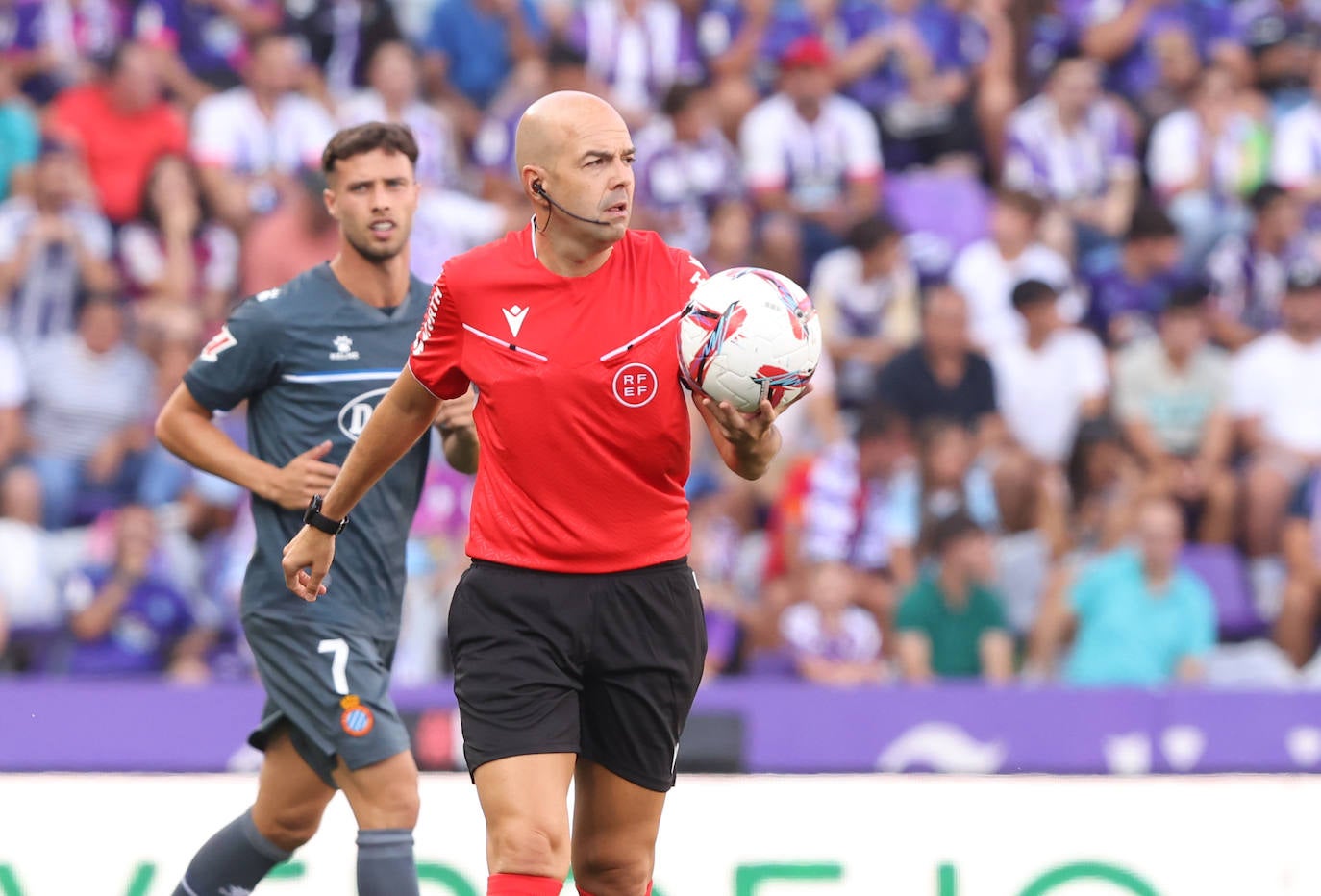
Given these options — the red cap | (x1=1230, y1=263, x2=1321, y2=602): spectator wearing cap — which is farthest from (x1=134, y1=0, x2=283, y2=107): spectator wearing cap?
(x1=1230, y1=263, x2=1321, y2=602): spectator wearing cap

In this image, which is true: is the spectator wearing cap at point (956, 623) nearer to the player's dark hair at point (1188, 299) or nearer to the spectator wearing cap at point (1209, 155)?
the player's dark hair at point (1188, 299)

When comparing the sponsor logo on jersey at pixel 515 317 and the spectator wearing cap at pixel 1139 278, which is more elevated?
the spectator wearing cap at pixel 1139 278

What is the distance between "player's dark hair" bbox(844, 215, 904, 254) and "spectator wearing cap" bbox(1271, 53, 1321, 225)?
299 centimetres

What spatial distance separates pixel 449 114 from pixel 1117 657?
5.81m

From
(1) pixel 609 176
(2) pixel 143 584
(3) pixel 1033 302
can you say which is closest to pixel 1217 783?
(1) pixel 609 176

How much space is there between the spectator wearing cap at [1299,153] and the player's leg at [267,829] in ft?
29.8

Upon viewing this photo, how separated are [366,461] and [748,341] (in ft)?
3.96

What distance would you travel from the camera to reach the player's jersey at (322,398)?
5.96m

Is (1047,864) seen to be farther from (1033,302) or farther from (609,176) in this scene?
(1033,302)

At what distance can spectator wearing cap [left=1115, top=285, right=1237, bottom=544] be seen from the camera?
441 inches

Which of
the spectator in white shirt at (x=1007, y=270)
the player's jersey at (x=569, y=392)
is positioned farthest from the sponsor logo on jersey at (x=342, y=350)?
the spectator in white shirt at (x=1007, y=270)

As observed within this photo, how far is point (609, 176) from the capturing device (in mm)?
4836

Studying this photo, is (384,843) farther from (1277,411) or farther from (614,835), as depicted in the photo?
(1277,411)

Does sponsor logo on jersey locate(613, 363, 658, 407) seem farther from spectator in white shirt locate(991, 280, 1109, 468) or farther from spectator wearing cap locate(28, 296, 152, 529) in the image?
spectator in white shirt locate(991, 280, 1109, 468)
